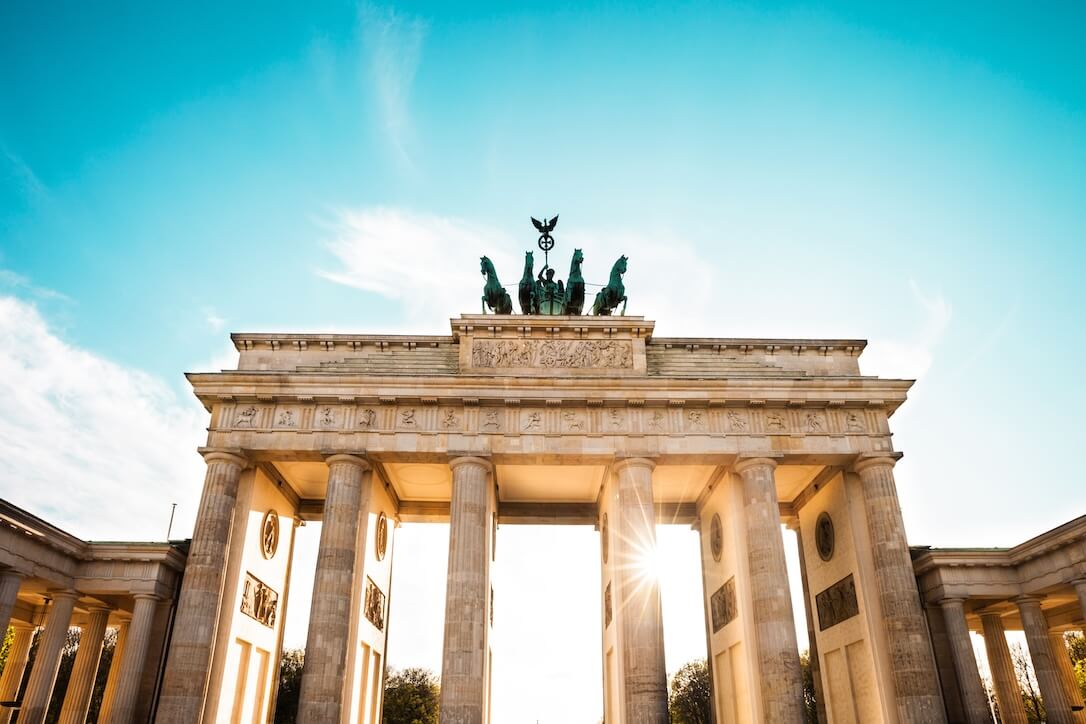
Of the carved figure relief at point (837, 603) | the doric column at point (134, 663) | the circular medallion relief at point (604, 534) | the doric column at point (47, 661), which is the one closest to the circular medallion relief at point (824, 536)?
the carved figure relief at point (837, 603)

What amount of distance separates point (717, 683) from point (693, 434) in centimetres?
1003

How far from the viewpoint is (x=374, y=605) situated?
27641 mm

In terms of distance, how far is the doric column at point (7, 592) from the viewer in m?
20.2

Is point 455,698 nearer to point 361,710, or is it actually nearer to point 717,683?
point 361,710

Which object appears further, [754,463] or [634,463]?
[754,463]

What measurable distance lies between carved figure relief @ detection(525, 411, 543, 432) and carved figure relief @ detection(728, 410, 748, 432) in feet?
22.0

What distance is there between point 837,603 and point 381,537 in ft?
57.6

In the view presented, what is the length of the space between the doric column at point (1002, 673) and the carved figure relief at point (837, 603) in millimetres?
5355

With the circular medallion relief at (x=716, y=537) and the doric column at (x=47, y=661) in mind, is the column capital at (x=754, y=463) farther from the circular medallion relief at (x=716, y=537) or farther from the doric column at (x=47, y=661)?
the doric column at (x=47, y=661)

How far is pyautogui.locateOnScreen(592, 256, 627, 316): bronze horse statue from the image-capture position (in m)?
29.6

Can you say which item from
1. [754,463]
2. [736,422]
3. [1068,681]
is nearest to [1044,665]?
[1068,681]

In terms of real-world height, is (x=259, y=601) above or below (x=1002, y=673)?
above

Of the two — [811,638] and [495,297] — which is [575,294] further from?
[811,638]

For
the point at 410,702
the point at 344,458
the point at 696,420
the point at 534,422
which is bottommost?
the point at 410,702
